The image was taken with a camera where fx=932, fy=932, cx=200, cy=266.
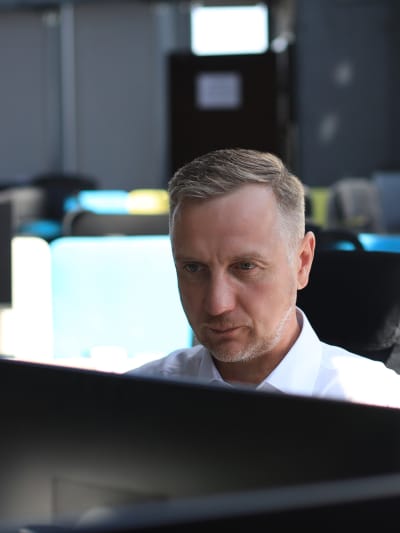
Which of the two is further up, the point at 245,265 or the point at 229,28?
the point at 229,28

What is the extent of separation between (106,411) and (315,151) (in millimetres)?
10058

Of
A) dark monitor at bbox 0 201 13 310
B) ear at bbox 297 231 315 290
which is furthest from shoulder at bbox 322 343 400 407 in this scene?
dark monitor at bbox 0 201 13 310

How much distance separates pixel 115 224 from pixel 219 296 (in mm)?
2584

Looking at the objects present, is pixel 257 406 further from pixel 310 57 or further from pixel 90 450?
pixel 310 57

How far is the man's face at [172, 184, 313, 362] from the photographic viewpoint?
1.34 metres

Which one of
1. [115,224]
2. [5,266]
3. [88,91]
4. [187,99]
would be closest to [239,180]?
[5,266]

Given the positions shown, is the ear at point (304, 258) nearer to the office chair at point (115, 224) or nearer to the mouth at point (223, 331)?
the mouth at point (223, 331)

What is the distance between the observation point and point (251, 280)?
135 centimetres

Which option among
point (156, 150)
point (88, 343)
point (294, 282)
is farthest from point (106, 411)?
point (156, 150)

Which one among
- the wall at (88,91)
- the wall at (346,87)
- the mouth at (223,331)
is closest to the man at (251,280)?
the mouth at (223,331)

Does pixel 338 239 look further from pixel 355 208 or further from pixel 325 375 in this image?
pixel 355 208

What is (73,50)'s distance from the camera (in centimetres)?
1155

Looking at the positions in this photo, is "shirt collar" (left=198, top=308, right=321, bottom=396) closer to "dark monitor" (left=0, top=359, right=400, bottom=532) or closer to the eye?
the eye

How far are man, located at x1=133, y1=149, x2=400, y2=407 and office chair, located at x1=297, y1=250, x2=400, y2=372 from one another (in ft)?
1.98
